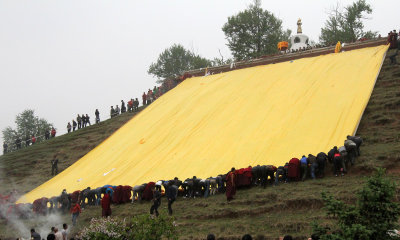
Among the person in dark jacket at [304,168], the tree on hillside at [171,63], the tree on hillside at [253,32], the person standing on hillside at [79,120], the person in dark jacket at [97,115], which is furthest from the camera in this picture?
the tree on hillside at [171,63]

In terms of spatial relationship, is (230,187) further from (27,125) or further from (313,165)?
(27,125)

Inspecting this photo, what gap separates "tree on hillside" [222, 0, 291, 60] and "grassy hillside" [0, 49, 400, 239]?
24.4m

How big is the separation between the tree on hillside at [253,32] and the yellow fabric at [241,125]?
18.4 meters

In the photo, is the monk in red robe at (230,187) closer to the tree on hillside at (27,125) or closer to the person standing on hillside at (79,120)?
the person standing on hillside at (79,120)

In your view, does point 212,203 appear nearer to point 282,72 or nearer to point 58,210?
point 58,210

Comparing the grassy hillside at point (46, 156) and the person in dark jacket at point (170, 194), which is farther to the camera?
the grassy hillside at point (46, 156)

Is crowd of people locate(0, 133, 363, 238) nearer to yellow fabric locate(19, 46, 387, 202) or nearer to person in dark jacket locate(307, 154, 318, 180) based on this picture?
person in dark jacket locate(307, 154, 318, 180)

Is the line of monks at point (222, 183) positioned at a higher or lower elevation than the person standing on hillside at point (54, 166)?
lower

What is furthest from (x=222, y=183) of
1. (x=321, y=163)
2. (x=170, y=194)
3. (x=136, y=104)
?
(x=136, y=104)

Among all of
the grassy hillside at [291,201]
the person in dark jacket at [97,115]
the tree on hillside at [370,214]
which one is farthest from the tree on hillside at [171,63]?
the tree on hillside at [370,214]

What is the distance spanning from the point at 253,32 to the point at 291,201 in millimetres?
34404

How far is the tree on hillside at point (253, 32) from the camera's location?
43875mm

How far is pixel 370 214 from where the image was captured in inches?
227

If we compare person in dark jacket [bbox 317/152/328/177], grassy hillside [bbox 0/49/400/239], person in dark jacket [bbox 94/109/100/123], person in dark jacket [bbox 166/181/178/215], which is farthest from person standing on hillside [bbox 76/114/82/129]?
person in dark jacket [bbox 317/152/328/177]
